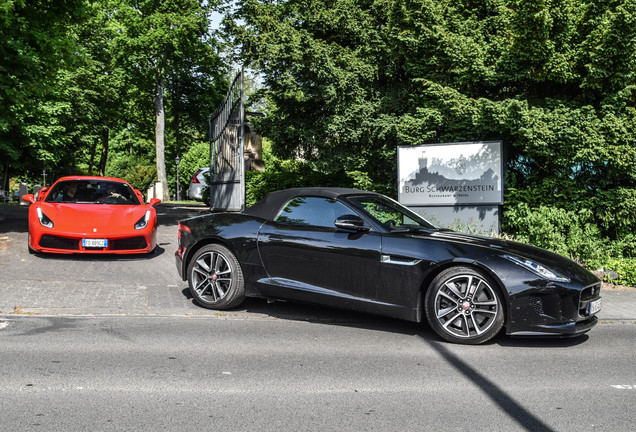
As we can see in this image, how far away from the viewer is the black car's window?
666 cm

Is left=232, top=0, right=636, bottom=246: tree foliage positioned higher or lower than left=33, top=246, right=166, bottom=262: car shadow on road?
higher

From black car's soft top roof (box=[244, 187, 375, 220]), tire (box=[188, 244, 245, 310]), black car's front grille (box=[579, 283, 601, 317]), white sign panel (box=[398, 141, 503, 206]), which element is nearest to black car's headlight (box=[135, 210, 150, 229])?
tire (box=[188, 244, 245, 310])

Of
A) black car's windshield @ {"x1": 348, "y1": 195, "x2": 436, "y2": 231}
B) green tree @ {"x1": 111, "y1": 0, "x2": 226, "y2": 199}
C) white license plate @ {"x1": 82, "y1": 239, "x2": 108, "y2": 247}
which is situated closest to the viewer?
black car's windshield @ {"x1": 348, "y1": 195, "x2": 436, "y2": 231}

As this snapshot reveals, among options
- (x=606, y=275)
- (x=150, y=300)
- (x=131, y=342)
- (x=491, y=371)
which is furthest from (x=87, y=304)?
(x=606, y=275)

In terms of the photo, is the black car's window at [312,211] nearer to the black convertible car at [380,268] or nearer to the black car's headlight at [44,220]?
the black convertible car at [380,268]

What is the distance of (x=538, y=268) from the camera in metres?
5.75

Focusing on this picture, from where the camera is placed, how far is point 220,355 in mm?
5336

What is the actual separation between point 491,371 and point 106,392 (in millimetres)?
3089

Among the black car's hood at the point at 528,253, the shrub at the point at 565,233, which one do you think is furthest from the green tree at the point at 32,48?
the shrub at the point at 565,233

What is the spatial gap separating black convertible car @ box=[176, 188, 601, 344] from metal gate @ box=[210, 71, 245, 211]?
9.11 metres

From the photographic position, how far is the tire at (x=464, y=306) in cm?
576

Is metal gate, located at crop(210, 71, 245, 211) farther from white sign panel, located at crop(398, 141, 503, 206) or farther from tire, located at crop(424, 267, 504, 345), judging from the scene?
tire, located at crop(424, 267, 504, 345)

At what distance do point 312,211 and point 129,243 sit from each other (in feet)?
15.5

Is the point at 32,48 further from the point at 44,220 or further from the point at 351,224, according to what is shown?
the point at 351,224
